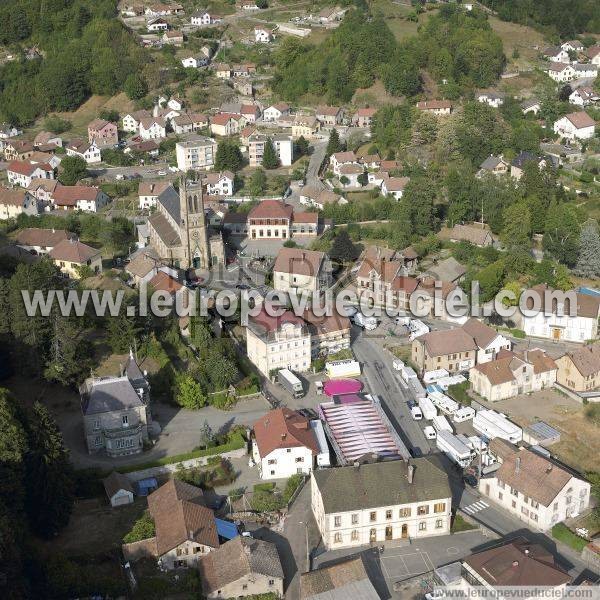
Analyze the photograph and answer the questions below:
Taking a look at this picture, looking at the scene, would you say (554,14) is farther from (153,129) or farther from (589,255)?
(589,255)

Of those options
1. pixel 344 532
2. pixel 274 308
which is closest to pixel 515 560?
pixel 344 532

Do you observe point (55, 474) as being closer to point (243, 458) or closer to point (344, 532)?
point (243, 458)

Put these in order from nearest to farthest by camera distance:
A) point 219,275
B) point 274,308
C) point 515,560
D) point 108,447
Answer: point 515,560 < point 108,447 < point 274,308 < point 219,275

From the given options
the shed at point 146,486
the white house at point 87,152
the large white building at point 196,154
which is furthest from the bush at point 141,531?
the white house at point 87,152

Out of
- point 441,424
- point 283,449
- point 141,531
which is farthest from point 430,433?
point 141,531

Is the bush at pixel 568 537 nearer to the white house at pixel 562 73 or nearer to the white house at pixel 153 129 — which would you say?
the white house at pixel 153 129

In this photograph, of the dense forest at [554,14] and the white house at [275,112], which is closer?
the white house at [275,112]

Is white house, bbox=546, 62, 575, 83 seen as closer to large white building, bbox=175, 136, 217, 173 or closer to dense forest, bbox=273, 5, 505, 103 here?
dense forest, bbox=273, 5, 505, 103
